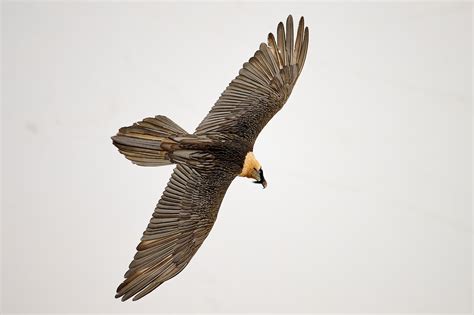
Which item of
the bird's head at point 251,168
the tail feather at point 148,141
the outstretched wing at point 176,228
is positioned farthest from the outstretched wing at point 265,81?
the outstretched wing at point 176,228

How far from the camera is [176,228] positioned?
19.7 feet

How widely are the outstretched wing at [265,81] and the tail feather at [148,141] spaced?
0.72 meters

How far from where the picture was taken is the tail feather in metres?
6.25

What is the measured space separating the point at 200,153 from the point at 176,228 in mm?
837

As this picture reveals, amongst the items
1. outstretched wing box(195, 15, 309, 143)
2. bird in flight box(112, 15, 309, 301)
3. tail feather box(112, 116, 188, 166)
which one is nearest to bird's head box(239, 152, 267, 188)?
bird in flight box(112, 15, 309, 301)

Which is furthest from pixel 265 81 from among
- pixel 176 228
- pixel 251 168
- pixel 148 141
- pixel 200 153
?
pixel 176 228

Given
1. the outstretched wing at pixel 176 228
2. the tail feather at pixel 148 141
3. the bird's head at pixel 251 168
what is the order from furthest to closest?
the bird's head at pixel 251 168, the tail feather at pixel 148 141, the outstretched wing at pixel 176 228

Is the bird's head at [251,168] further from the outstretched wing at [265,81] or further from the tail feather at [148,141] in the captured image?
the tail feather at [148,141]

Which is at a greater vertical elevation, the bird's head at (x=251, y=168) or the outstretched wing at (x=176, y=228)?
the bird's head at (x=251, y=168)

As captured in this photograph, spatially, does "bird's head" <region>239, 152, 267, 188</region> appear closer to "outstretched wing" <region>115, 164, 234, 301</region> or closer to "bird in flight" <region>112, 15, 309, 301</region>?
"bird in flight" <region>112, 15, 309, 301</region>

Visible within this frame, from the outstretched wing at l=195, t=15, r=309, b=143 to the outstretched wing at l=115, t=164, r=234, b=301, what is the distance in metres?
0.83

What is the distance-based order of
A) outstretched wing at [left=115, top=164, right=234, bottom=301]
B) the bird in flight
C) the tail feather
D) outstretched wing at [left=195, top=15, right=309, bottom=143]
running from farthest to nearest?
outstretched wing at [left=195, top=15, right=309, bottom=143], the tail feather, the bird in flight, outstretched wing at [left=115, top=164, right=234, bottom=301]

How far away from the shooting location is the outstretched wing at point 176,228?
566cm

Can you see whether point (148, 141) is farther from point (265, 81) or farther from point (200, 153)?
point (265, 81)
